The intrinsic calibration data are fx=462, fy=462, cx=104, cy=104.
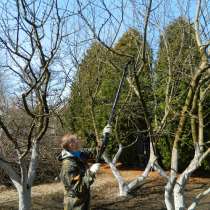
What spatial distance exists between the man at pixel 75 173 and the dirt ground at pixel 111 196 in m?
5.28

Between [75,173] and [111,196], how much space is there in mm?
7322

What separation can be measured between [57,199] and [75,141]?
275 inches

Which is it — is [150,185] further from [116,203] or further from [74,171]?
[74,171]

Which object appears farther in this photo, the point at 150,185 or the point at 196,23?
the point at 150,185

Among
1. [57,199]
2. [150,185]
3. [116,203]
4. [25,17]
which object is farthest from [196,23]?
[150,185]

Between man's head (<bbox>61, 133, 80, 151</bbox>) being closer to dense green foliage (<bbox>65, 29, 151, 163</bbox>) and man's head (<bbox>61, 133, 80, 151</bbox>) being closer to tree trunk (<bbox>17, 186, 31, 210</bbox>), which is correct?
tree trunk (<bbox>17, 186, 31, 210</bbox>)

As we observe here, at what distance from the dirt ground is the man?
528cm

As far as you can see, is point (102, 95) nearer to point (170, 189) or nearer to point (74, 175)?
point (170, 189)

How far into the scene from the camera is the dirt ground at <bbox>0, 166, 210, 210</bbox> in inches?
424

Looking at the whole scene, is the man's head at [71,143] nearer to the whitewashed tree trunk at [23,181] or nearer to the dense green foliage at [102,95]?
the whitewashed tree trunk at [23,181]

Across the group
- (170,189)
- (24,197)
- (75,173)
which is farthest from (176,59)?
(75,173)

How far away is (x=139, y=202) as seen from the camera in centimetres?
1134

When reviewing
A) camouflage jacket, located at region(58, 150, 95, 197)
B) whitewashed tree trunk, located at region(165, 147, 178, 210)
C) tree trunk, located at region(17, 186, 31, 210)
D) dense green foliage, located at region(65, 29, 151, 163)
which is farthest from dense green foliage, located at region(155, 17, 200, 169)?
camouflage jacket, located at region(58, 150, 95, 197)

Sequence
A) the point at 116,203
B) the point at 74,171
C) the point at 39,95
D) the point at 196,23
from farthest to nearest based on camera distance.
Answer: the point at 116,203 → the point at 39,95 → the point at 196,23 → the point at 74,171
